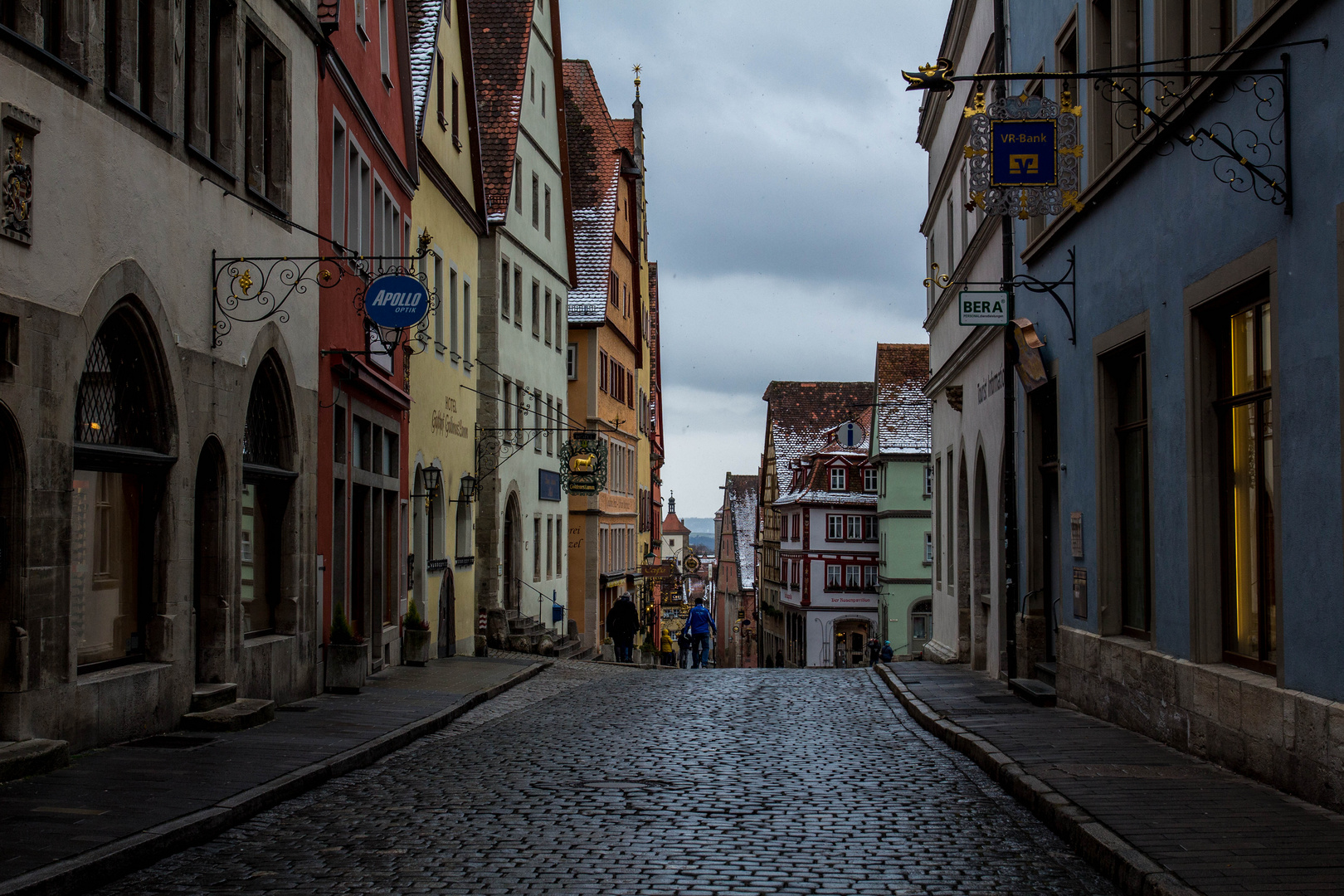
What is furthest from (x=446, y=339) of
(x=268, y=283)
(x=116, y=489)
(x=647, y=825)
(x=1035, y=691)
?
(x=647, y=825)

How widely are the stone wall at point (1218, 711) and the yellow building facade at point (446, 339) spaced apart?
13243 mm

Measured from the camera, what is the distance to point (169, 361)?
12.8m

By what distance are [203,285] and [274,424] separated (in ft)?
10.1

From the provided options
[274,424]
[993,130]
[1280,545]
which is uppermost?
[993,130]

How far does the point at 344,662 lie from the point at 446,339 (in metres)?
11.0

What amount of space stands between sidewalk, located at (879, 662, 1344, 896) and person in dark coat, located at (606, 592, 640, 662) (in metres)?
21.4

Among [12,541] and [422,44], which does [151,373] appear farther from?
[422,44]

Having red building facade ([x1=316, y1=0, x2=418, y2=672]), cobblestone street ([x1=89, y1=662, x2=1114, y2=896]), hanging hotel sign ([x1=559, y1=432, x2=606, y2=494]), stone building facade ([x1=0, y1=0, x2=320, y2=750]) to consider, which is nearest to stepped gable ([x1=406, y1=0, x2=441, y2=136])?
red building facade ([x1=316, y1=0, x2=418, y2=672])

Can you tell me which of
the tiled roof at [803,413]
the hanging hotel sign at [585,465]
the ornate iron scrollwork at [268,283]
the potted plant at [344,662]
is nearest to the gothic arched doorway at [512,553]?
the hanging hotel sign at [585,465]

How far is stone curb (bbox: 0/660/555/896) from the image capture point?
22.4 feet

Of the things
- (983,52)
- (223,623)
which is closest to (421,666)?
(223,623)

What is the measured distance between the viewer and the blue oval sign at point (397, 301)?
16.5 meters

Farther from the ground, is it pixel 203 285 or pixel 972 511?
pixel 203 285

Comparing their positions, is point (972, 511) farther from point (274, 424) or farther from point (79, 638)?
point (79, 638)
